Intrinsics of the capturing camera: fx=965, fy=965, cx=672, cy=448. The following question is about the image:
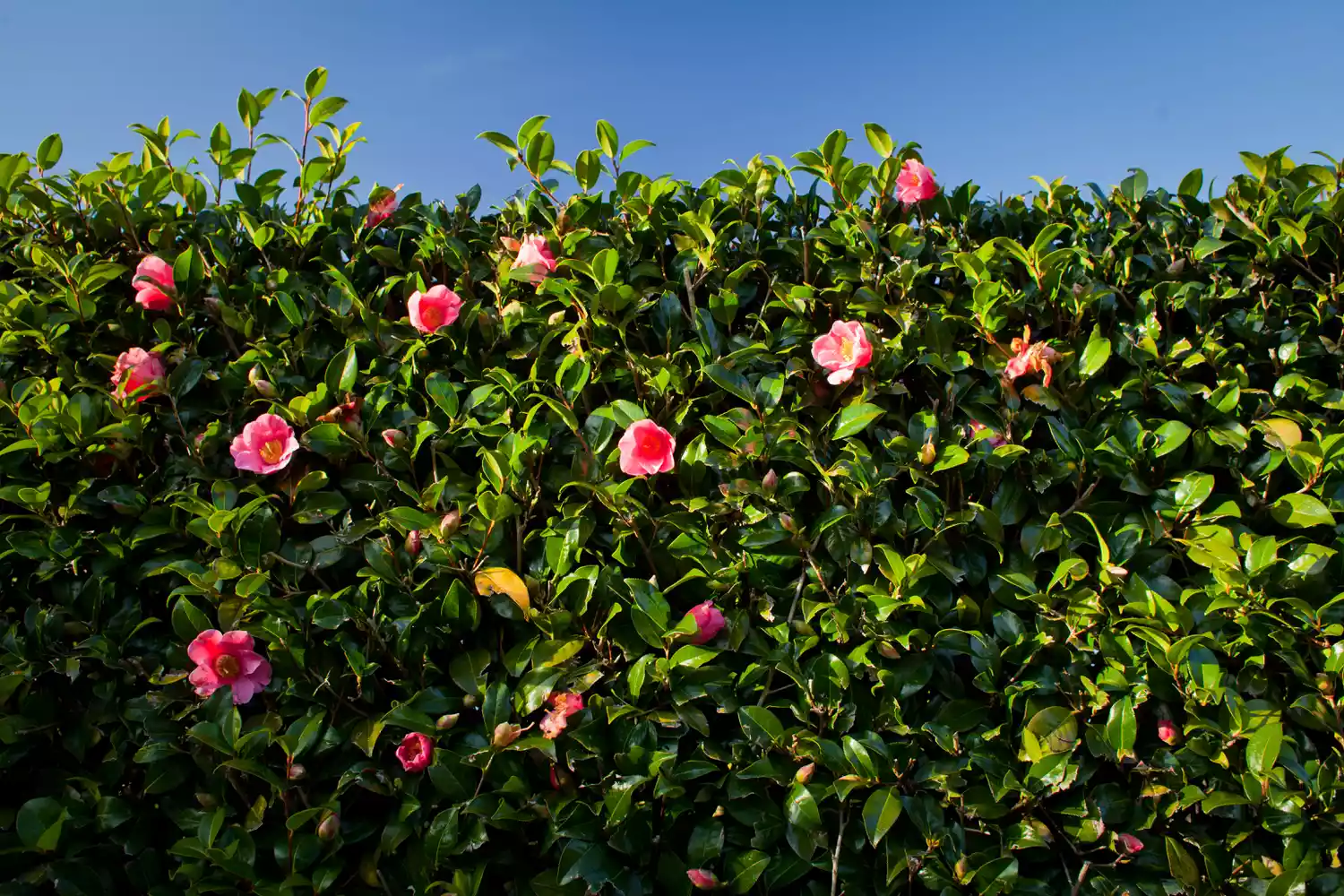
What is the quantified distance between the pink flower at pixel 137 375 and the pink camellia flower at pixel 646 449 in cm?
119

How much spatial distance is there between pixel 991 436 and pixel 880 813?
2.88ft

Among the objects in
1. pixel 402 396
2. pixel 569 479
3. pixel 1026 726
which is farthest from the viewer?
pixel 402 396

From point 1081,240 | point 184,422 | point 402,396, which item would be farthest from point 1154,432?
point 184,422

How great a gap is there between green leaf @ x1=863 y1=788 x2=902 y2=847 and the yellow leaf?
81 centimetres

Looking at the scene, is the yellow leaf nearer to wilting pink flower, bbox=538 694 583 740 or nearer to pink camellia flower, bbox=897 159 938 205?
wilting pink flower, bbox=538 694 583 740

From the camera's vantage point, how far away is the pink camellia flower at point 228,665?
81.6 inches

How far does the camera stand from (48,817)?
2.04 m

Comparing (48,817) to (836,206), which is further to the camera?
(836,206)

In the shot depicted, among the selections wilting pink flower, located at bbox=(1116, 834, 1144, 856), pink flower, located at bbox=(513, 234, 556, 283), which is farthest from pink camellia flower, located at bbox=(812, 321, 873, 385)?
wilting pink flower, located at bbox=(1116, 834, 1144, 856)

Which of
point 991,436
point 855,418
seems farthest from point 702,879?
point 991,436

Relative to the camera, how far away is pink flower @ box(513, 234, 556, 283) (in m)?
2.43

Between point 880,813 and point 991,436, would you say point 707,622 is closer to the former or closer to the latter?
point 880,813

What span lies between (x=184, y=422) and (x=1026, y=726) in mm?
2081

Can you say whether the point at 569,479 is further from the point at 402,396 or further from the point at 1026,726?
the point at 1026,726
